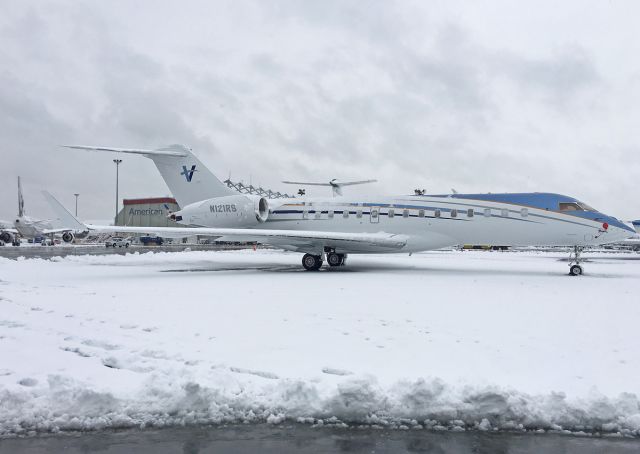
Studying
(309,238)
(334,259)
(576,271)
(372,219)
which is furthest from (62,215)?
(576,271)

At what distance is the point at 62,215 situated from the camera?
14320 millimetres

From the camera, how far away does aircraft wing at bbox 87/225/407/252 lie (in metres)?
16.3

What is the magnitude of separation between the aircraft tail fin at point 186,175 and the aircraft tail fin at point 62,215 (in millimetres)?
6469

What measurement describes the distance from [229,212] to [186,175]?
2775 millimetres

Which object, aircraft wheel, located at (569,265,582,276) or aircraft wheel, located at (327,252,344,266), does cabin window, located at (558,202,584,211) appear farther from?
aircraft wheel, located at (327,252,344,266)

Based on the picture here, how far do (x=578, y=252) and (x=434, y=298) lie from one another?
9234 mm

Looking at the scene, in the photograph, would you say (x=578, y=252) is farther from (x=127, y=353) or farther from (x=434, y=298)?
(x=127, y=353)

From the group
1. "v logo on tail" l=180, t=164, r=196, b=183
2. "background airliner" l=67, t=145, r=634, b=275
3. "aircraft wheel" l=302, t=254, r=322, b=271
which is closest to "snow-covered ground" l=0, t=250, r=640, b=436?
"background airliner" l=67, t=145, r=634, b=275

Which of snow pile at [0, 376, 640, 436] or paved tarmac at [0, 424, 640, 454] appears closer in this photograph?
paved tarmac at [0, 424, 640, 454]

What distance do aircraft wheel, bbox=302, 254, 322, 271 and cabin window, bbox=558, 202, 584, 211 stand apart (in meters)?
8.73

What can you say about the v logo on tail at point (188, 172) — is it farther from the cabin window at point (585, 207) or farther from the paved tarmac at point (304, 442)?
the paved tarmac at point (304, 442)

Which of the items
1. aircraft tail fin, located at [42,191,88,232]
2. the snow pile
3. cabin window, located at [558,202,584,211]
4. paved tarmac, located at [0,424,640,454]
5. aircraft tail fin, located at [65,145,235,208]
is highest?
aircraft tail fin, located at [65,145,235,208]

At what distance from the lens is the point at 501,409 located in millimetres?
3781

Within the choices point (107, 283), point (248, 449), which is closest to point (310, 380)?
point (248, 449)
